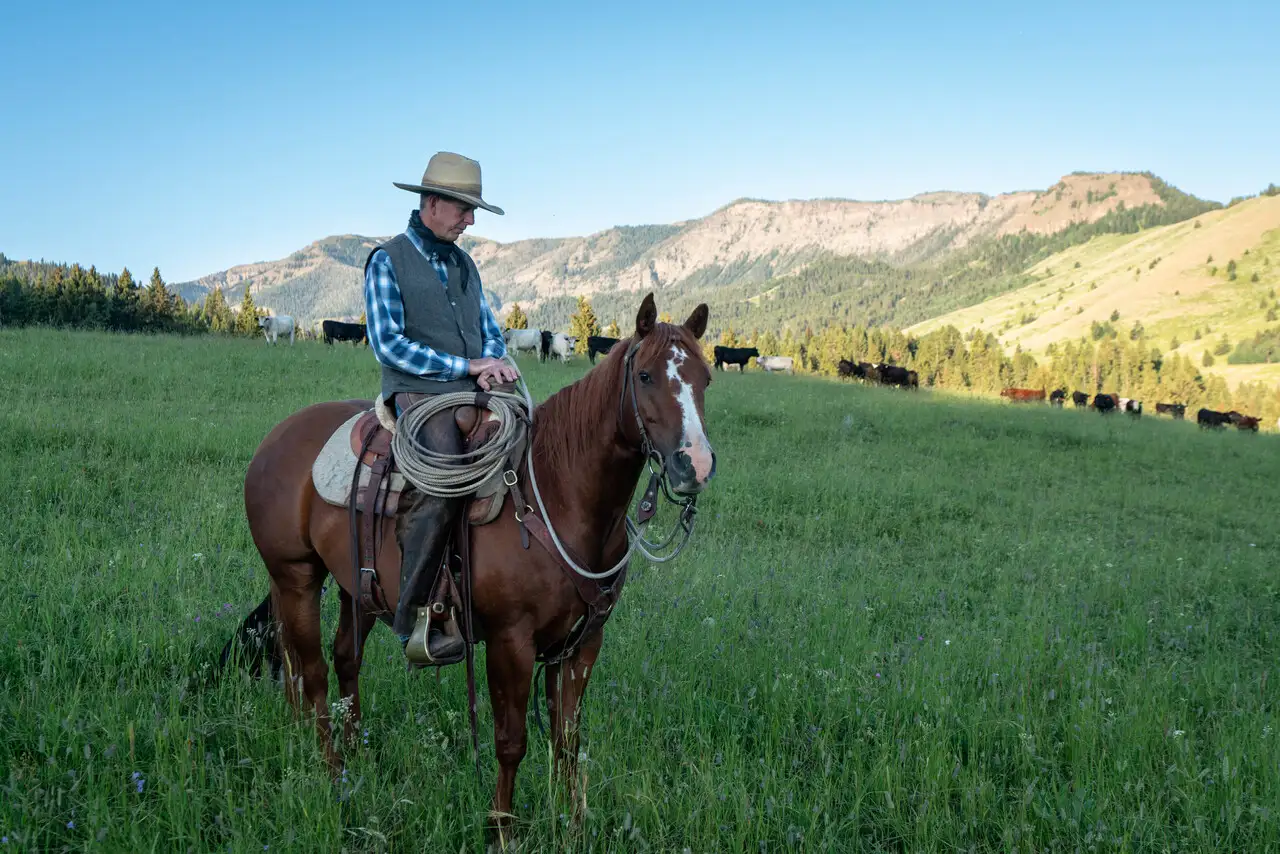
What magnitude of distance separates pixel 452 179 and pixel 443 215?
7.9 inches

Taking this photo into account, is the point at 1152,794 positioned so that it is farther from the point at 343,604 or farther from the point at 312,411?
the point at 312,411

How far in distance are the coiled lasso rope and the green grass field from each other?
4.86ft

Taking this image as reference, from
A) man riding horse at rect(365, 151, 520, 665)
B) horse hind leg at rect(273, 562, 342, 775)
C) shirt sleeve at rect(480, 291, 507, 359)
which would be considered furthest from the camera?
shirt sleeve at rect(480, 291, 507, 359)

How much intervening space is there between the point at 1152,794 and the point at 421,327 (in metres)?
4.74

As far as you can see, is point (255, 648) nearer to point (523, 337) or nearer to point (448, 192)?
point (448, 192)

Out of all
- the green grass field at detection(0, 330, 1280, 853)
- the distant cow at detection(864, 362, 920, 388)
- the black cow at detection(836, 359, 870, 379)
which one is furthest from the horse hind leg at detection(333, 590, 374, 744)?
the black cow at detection(836, 359, 870, 379)

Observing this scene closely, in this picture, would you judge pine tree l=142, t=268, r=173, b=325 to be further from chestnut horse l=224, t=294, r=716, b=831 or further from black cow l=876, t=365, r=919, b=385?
chestnut horse l=224, t=294, r=716, b=831

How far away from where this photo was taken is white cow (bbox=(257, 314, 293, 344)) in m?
34.7

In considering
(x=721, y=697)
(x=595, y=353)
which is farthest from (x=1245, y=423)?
(x=721, y=697)

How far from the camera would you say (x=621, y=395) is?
3.24 m

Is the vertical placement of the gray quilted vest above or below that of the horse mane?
above

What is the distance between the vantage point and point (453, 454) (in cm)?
342

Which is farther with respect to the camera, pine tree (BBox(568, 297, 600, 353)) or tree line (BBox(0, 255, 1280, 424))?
pine tree (BBox(568, 297, 600, 353))

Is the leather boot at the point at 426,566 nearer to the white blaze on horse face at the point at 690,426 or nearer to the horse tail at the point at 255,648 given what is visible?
the white blaze on horse face at the point at 690,426
